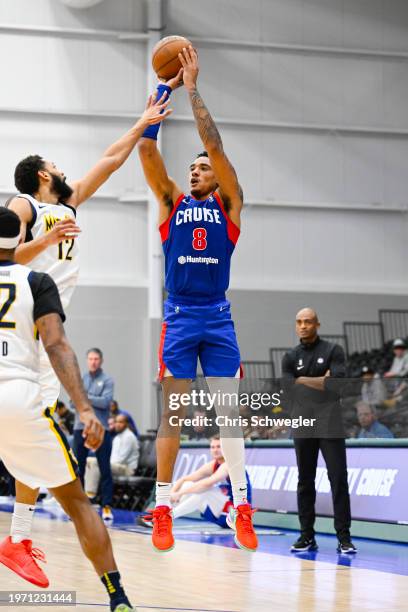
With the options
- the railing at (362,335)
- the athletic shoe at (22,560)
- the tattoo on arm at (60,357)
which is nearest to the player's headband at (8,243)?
the tattoo on arm at (60,357)

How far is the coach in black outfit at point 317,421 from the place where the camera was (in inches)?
390

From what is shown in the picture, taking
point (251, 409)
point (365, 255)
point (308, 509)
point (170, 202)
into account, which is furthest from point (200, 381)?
point (365, 255)

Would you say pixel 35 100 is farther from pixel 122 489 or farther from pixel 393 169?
pixel 122 489

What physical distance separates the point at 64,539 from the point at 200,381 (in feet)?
11.6

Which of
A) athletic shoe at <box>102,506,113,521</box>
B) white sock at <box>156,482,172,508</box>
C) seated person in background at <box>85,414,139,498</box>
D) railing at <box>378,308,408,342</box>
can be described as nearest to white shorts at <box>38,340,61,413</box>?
white sock at <box>156,482,172,508</box>

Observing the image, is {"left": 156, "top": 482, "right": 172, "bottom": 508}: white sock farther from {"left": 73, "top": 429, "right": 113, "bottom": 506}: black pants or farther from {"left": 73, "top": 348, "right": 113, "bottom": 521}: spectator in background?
{"left": 73, "top": 429, "right": 113, "bottom": 506}: black pants

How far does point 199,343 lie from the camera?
23.3 ft

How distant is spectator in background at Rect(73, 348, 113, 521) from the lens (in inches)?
531

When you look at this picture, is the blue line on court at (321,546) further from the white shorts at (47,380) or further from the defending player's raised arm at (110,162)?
the defending player's raised arm at (110,162)

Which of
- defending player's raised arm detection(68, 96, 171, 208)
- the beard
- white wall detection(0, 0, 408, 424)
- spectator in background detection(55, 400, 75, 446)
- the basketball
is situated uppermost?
white wall detection(0, 0, 408, 424)

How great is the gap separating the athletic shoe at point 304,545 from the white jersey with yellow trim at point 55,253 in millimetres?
4239

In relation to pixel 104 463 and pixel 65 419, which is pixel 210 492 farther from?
pixel 65 419

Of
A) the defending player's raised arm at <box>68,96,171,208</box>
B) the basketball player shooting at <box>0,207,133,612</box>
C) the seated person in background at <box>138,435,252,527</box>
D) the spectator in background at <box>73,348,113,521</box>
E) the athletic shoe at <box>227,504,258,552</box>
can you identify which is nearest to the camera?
the basketball player shooting at <box>0,207,133,612</box>

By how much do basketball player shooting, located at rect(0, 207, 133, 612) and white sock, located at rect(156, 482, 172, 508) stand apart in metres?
1.64
